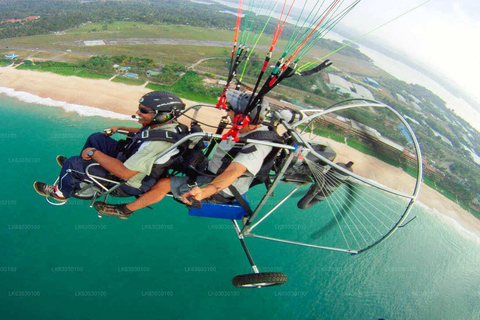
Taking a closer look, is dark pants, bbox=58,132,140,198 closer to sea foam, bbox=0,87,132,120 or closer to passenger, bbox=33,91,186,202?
passenger, bbox=33,91,186,202

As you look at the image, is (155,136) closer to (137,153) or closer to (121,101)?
(137,153)

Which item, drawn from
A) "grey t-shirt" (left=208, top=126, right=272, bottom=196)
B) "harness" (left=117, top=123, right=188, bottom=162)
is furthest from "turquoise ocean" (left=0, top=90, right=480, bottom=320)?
"harness" (left=117, top=123, right=188, bottom=162)

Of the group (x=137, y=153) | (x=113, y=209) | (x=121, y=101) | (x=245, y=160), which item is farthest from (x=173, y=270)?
(x=121, y=101)

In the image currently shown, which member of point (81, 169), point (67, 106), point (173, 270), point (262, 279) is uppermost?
point (81, 169)

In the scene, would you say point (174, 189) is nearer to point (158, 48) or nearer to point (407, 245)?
point (407, 245)

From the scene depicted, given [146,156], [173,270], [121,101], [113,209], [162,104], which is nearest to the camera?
[146,156]

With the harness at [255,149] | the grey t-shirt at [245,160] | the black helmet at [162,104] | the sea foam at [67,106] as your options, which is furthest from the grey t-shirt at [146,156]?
the sea foam at [67,106]

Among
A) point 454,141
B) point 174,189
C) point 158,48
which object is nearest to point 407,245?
point 174,189
